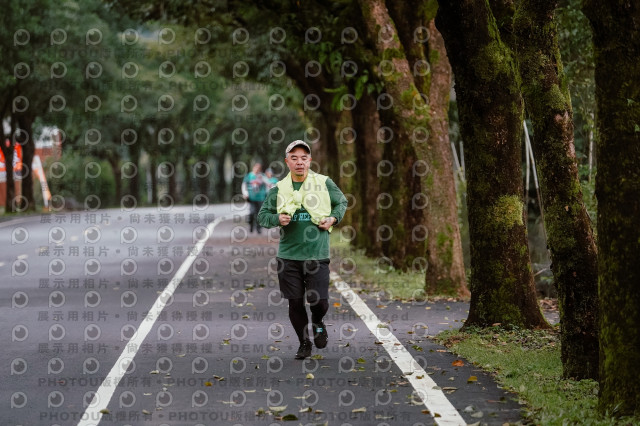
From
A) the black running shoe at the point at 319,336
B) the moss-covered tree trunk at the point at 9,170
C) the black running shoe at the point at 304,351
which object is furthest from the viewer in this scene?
the moss-covered tree trunk at the point at 9,170

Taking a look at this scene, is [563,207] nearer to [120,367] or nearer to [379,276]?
[120,367]

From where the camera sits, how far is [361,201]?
1088 inches

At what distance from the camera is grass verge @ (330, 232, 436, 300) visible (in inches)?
711

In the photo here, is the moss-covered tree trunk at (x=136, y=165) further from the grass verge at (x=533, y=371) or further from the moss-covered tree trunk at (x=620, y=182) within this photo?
the moss-covered tree trunk at (x=620, y=182)

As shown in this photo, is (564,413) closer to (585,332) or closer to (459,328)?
(585,332)

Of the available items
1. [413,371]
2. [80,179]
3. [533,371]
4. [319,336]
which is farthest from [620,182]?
[80,179]

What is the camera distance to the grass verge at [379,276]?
59.2 feet

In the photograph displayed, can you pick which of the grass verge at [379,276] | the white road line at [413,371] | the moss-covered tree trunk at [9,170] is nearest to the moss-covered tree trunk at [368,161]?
the grass verge at [379,276]

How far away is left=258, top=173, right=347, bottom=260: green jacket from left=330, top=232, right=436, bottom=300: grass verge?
6335 mm

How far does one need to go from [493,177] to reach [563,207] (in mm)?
3392

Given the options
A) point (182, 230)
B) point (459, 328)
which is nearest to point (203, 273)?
point (459, 328)

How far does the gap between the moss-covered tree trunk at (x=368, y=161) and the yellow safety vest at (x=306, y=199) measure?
1434 centimetres

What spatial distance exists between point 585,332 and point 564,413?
172 cm

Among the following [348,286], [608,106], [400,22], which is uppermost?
[400,22]
